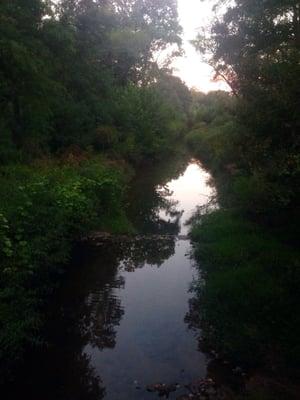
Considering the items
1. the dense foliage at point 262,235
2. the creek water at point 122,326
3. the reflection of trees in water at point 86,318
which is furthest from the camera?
the dense foliage at point 262,235

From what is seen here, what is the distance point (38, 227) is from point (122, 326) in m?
3.01

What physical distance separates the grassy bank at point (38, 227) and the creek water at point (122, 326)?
646mm

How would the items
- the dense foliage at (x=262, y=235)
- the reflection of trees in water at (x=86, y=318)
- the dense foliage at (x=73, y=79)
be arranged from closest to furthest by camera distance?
the reflection of trees in water at (x=86, y=318)
the dense foliage at (x=262, y=235)
the dense foliage at (x=73, y=79)

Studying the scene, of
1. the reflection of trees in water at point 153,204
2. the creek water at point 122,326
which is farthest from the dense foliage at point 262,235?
the reflection of trees in water at point 153,204

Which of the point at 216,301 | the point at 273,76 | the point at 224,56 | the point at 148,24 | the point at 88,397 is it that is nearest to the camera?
the point at 88,397

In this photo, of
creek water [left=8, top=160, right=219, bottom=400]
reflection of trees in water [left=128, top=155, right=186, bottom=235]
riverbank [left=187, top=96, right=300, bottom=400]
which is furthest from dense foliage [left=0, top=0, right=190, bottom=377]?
riverbank [left=187, top=96, right=300, bottom=400]

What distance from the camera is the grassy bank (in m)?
7.24

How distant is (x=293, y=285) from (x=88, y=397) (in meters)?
4.44

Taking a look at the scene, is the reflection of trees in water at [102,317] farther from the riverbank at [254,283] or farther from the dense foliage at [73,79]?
the dense foliage at [73,79]

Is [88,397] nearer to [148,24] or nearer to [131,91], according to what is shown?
[131,91]

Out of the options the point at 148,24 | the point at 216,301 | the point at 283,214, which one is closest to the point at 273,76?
the point at 283,214

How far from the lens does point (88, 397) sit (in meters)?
6.66

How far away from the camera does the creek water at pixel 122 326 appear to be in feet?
23.0

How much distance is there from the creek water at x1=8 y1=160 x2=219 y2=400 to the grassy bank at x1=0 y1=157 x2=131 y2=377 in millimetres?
646
